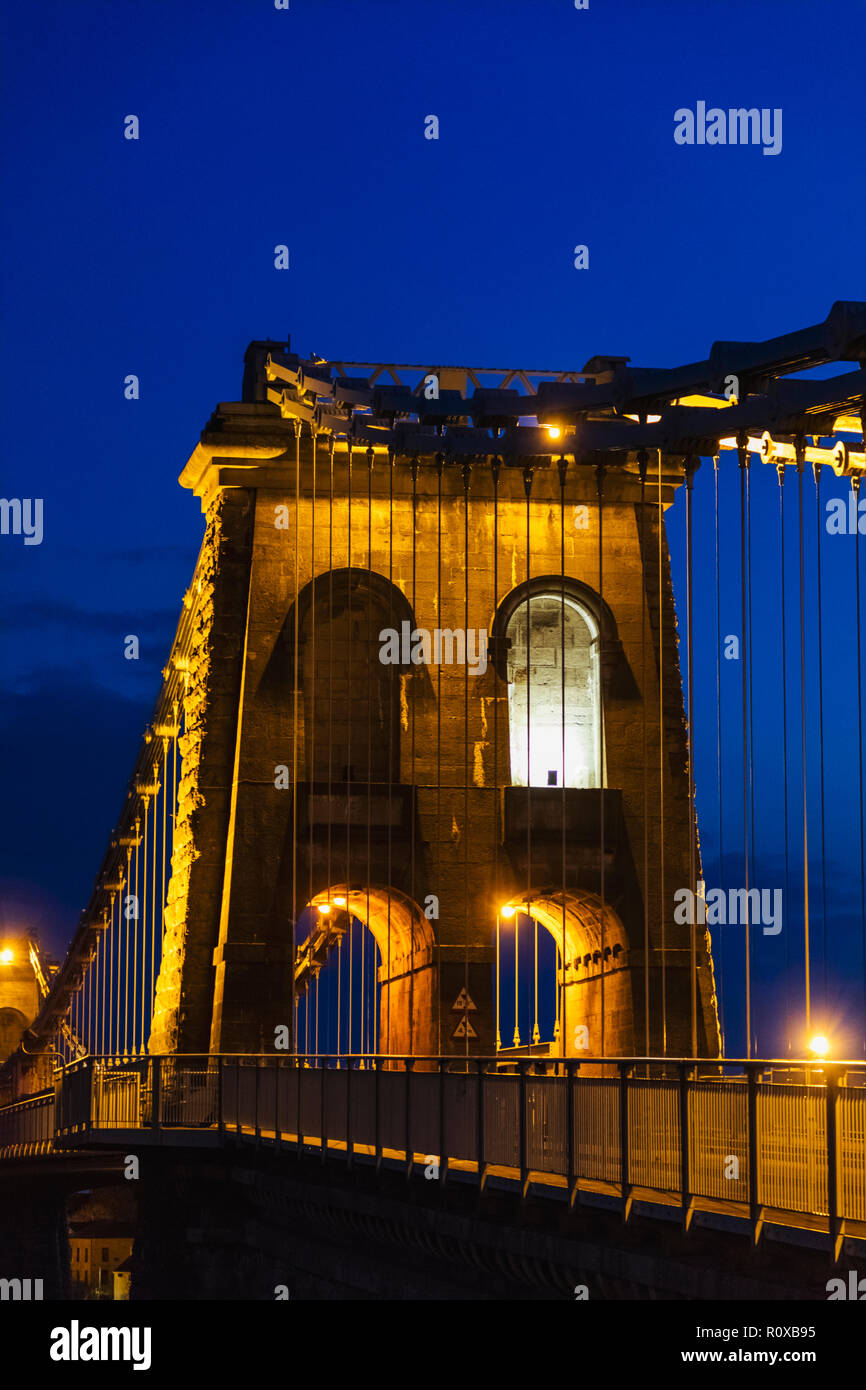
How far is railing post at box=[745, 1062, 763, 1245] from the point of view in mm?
16719

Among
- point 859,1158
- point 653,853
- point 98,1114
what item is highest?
point 653,853

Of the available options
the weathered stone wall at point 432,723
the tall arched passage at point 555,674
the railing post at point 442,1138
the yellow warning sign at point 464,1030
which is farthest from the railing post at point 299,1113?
the tall arched passage at point 555,674

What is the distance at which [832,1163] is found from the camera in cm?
1562

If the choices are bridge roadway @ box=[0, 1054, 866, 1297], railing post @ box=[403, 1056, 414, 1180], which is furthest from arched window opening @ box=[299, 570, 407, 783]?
railing post @ box=[403, 1056, 414, 1180]

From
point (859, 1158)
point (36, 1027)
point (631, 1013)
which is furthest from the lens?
point (36, 1027)

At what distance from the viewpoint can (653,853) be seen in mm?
46562

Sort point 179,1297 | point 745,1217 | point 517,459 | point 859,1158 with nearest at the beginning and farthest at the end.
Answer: point 859,1158 → point 745,1217 → point 517,459 → point 179,1297

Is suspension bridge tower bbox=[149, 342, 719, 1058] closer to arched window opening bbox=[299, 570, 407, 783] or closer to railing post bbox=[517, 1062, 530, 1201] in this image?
arched window opening bbox=[299, 570, 407, 783]

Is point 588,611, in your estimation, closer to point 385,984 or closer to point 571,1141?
point 385,984

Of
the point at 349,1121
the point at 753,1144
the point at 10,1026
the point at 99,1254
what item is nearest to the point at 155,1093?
the point at 99,1254

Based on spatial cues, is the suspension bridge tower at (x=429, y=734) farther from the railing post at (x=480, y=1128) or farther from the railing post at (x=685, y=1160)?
the railing post at (x=685, y=1160)

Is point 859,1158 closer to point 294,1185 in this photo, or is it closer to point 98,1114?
point 294,1185
